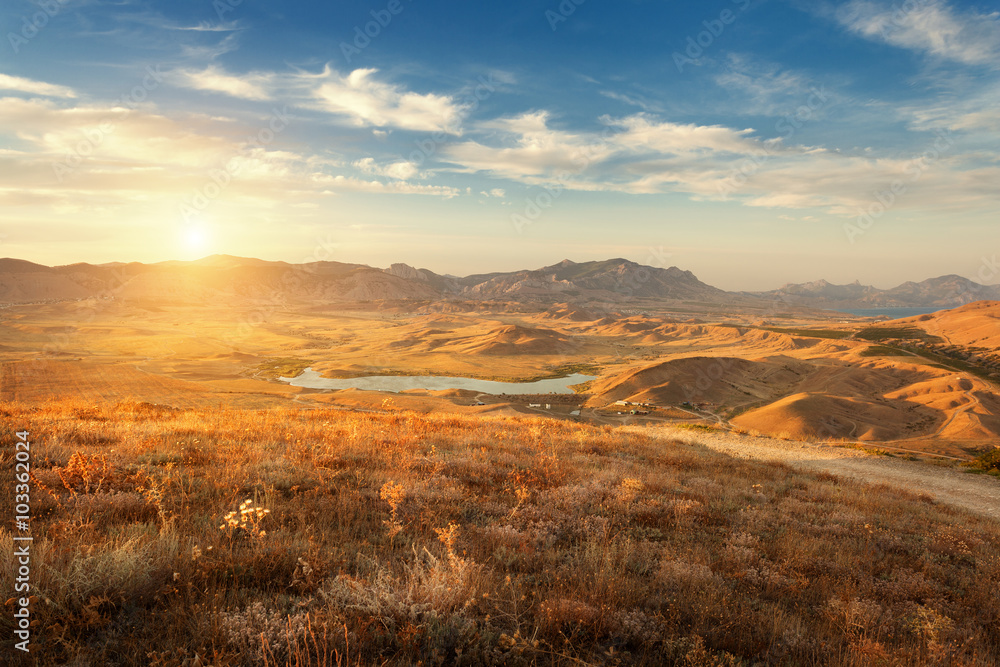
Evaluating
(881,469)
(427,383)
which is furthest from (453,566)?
(427,383)

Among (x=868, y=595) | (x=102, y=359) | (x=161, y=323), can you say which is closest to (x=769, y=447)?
(x=868, y=595)

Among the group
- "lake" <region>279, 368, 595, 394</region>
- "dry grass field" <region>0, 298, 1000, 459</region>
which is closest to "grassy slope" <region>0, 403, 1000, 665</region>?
"dry grass field" <region>0, 298, 1000, 459</region>

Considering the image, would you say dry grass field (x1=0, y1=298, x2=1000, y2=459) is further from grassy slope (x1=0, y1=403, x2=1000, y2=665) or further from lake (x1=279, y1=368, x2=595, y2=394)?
grassy slope (x1=0, y1=403, x2=1000, y2=665)

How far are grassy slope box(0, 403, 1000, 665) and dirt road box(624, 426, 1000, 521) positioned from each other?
10602 millimetres

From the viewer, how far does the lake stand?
7706cm

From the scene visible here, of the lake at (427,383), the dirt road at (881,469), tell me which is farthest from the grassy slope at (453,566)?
the lake at (427,383)

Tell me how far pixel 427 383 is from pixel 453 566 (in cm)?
8074

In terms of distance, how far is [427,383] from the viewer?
275 ft

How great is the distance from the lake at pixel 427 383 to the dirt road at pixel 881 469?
47.8m

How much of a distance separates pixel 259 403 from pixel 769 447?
4851 cm

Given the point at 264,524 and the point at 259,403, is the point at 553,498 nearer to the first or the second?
the point at 264,524

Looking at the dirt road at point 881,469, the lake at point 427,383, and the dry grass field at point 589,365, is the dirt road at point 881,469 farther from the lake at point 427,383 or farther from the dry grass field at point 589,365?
the lake at point 427,383

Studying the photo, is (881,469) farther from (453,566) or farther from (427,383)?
(427,383)

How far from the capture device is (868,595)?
5691 millimetres
